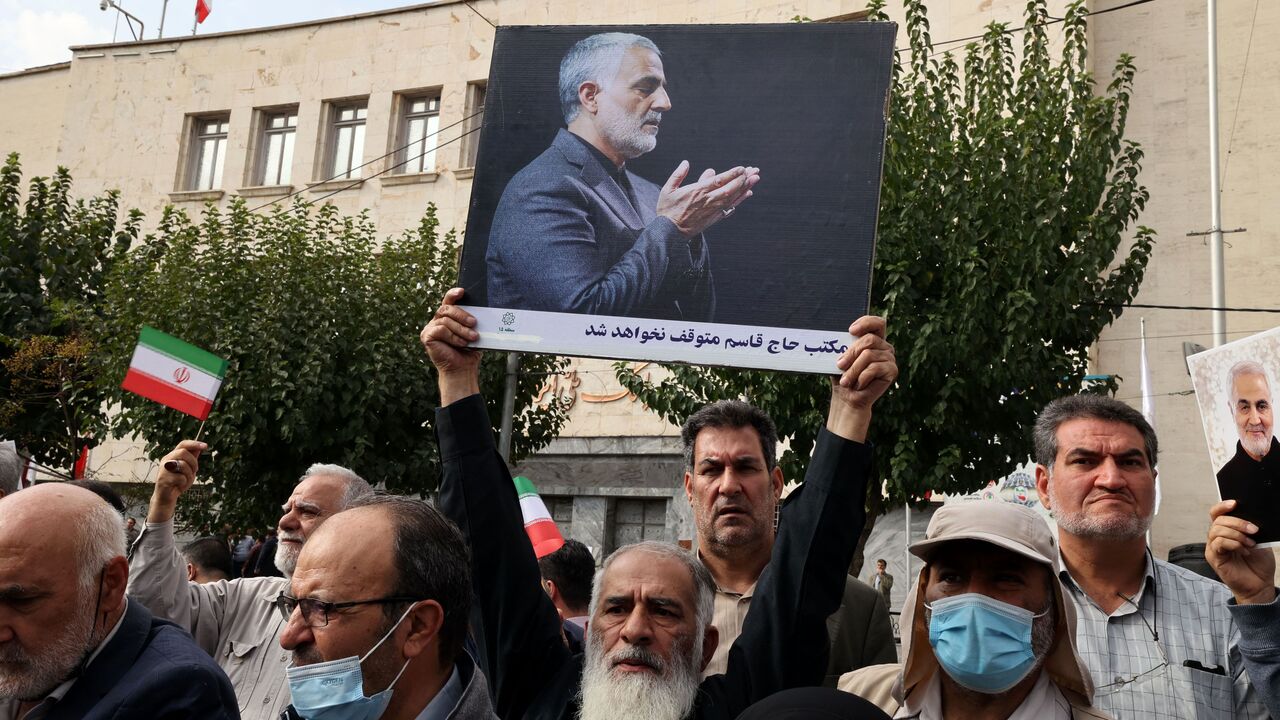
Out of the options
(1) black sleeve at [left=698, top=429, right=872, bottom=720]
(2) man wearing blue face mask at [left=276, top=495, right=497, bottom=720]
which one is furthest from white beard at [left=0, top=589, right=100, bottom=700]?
(1) black sleeve at [left=698, top=429, right=872, bottom=720]

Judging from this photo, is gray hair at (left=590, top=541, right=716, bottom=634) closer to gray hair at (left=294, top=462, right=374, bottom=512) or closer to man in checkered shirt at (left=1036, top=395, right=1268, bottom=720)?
man in checkered shirt at (left=1036, top=395, right=1268, bottom=720)

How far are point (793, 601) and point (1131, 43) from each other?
18546 mm

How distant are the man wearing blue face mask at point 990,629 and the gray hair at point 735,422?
0.96 meters

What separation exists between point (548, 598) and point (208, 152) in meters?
24.8

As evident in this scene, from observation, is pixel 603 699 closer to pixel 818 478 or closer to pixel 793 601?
pixel 793 601

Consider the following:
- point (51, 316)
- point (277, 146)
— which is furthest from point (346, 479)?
point (277, 146)

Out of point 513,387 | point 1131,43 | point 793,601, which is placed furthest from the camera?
point 1131,43

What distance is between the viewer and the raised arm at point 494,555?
334 cm

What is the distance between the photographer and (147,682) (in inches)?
112

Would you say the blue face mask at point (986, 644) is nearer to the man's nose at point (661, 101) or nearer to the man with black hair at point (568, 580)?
the man's nose at point (661, 101)

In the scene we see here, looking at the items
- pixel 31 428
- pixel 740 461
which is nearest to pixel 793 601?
pixel 740 461

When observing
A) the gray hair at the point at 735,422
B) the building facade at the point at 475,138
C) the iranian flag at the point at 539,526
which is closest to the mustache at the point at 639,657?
the gray hair at the point at 735,422

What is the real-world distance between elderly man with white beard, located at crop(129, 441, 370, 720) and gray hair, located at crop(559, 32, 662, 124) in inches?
62.7

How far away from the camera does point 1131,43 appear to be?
19000 mm
